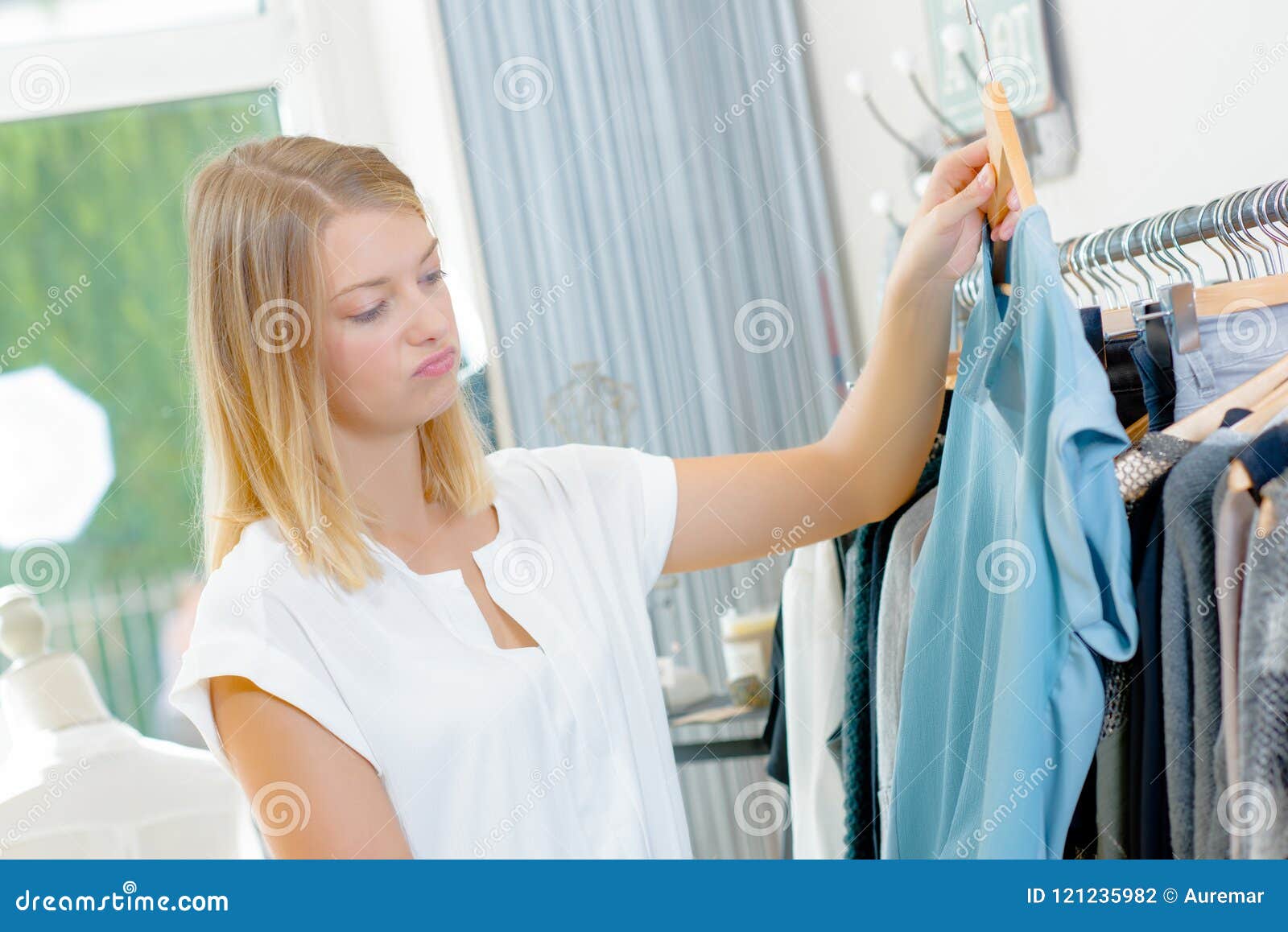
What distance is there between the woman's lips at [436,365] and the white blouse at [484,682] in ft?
0.58

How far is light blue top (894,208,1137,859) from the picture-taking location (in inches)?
33.7

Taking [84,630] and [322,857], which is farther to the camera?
[84,630]

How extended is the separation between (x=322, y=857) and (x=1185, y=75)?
1.56 metres

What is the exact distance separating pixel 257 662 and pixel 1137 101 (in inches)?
61.6

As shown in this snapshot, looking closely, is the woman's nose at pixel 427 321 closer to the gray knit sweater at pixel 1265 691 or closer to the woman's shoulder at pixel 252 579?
the woman's shoulder at pixel 252 579

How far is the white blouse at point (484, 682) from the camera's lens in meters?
1.04

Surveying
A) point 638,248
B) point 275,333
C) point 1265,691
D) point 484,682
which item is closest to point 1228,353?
point 1265,691

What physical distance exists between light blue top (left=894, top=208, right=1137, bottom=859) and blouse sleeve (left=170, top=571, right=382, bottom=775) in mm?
501

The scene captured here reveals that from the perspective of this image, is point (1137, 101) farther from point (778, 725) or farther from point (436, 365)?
point (436, 365)

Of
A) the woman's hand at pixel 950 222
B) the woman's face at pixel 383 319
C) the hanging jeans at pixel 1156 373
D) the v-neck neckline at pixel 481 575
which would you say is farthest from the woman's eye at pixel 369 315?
the hanging jeans at pixel 1156 373

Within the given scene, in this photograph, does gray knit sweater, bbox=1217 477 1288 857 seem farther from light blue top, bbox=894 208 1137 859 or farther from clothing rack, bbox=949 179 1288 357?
clothing rack, bbox=949 179 1288 357

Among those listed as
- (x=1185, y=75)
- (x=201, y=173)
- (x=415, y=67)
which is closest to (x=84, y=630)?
(x=415, y=67)

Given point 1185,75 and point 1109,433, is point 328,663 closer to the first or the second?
point 1109,433
